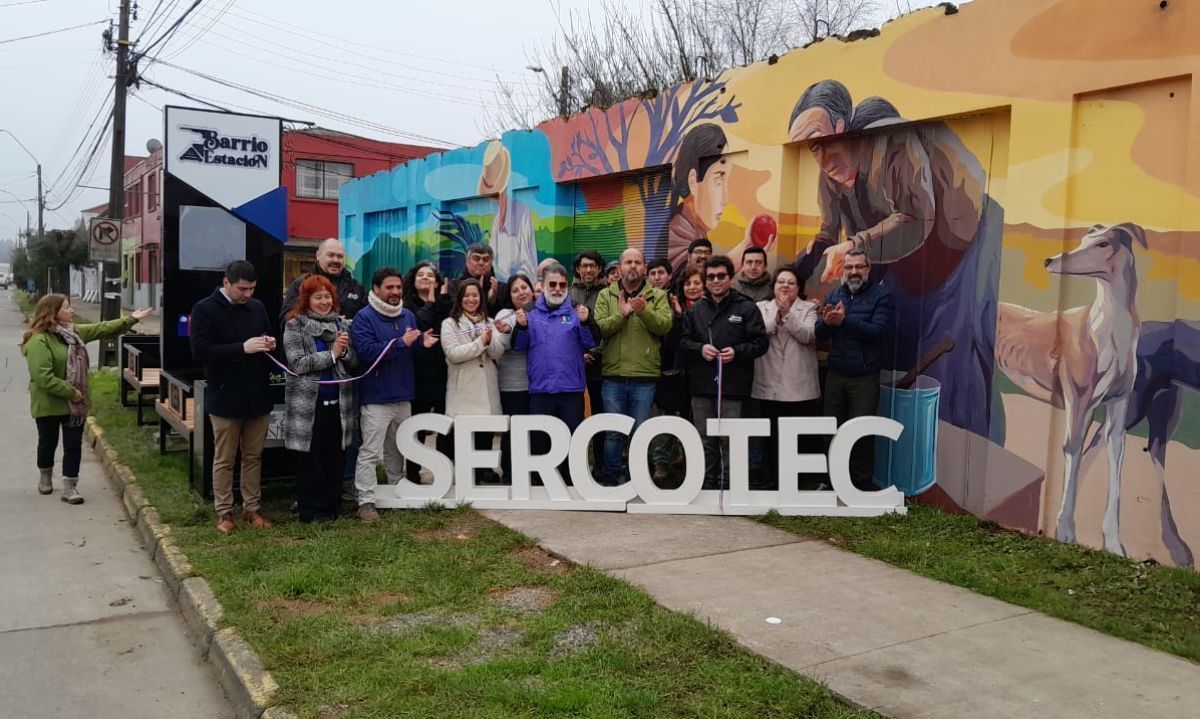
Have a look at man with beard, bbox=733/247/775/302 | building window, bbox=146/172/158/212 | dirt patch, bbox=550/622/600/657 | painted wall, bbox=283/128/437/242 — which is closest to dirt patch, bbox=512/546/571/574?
dirt patch, bbox=550/622/600/657

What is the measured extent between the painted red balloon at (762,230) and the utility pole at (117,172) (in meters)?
13.9

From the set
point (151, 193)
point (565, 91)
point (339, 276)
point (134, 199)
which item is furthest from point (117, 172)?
point (134, 199)

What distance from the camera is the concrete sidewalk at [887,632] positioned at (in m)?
3.94

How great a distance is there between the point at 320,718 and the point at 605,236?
308 inches

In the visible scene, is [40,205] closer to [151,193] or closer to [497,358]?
[151,193]

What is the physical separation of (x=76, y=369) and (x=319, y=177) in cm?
2952

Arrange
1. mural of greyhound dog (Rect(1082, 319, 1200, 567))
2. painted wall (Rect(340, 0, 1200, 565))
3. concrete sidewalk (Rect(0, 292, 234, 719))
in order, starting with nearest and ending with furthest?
1. concrete sidewalk (Rect(0, 292, 234, 719))
2. mural of greyhound dog (Rect(1082, 319, 1200, 567))
3. painted wall (Rect(340, 0, 1200, 565))

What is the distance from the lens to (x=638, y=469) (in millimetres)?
7059

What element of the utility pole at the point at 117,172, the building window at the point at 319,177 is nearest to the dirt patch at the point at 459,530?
the utility pole at the point at 117,172

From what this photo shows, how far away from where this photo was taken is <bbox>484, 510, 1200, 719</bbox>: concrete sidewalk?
394 centimetres

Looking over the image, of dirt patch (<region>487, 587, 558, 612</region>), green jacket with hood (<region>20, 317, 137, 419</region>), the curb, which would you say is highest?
green jacket with hood (<region>20, 317, 137, 419</region>)

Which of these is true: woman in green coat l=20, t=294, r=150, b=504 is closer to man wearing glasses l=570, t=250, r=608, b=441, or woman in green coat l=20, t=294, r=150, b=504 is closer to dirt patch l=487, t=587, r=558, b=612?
man wearing glasses l=570, t=250, r=608, b=441

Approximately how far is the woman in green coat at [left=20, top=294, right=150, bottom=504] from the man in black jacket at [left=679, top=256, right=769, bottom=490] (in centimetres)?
443

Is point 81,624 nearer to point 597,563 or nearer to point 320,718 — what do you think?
point 320,718
